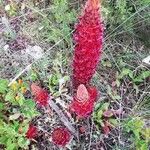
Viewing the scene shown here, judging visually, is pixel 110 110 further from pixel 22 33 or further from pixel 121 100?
pixel 22 33

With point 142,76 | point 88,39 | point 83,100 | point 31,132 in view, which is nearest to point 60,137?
point 31,132

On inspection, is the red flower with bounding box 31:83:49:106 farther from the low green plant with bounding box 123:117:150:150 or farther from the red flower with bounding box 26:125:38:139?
the low green plant with bounding box 123:117:150:150

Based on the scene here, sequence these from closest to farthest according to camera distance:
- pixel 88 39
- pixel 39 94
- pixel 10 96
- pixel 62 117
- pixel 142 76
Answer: pixel 88 39 < pixel 39 94 < pixel 10 96 < pixel 62 117 < pixel 142 76

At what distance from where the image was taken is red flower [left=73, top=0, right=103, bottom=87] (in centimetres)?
180

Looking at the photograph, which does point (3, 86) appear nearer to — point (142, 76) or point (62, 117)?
point (62, 117)

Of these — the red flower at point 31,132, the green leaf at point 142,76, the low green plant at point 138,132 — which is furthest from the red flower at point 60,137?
the green leaf at point 142,76

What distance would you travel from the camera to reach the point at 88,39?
6.13 feet

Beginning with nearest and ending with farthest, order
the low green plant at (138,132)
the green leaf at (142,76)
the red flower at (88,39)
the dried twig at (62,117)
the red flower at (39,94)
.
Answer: the red flower at (88,39) → the red flower at (39,94) → the low green plant at (138,132) → the dried twig at (62,117) → the green leaf at (142,76)

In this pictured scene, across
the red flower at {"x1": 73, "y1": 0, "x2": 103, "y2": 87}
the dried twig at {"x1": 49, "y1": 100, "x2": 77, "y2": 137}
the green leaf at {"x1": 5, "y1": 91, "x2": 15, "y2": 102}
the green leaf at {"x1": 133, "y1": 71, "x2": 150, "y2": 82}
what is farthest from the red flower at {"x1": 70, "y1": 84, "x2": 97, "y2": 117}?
the green leaf at {"x1": 133, "y1": 71, "x2": 150, "y2": 82}

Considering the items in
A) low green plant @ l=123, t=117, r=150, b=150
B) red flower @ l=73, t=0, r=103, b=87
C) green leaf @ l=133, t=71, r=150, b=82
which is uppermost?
red flower @ l=73, t=0, r=103, b=87

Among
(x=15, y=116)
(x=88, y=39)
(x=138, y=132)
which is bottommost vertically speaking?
(x=138, y=132)

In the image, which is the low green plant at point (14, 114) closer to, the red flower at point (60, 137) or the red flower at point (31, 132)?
the red flower at point (31, 132)

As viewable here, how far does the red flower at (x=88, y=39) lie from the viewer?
180cm

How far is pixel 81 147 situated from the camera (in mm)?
2311
